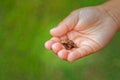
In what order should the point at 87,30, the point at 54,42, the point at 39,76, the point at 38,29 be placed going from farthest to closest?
the point at 38,29, the point at 39,76, the point at 87,30, the point at 54,42

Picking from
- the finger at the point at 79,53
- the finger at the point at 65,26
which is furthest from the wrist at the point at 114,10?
the finger at the point at 79,53

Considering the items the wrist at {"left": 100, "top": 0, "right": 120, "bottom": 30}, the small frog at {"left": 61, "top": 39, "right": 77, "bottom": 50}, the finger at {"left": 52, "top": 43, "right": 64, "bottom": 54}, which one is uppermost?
the wrist at {"left": 100, "top": 0, "right": 120, "bottom": 30}

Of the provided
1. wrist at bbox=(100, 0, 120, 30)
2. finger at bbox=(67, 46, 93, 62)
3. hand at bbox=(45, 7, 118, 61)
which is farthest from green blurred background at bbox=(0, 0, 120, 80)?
finger at bbox=(67, 46, 93, 62)

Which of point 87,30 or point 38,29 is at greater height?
point 38,29

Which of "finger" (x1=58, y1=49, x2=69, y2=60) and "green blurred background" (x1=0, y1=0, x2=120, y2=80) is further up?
"green blurred background" (x1=0, y1=0, x2=120, y2=80)

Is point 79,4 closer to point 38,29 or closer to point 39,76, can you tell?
point 38,29

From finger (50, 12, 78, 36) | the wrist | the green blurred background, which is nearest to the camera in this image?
finger (50, 12, 78, 36)

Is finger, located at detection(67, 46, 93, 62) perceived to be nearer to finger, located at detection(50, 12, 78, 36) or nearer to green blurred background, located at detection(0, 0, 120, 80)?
finger, located at detection(50, 12, 78, 36)

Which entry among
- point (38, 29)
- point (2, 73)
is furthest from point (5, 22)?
point (2, 73)
